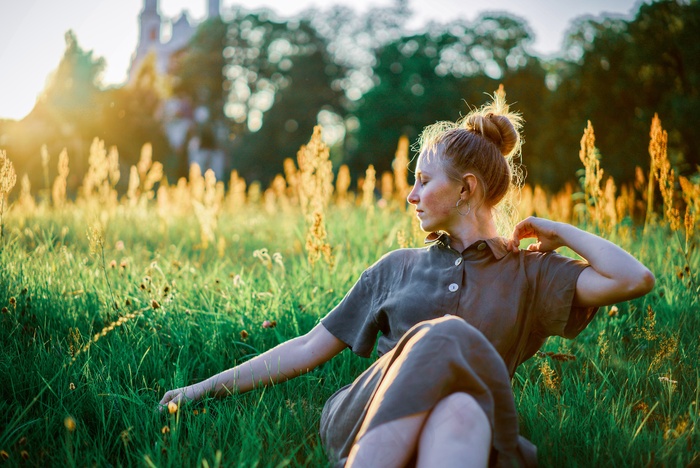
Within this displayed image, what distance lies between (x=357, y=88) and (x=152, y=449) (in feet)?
94.9

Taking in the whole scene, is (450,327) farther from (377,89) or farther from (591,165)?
(377,89)

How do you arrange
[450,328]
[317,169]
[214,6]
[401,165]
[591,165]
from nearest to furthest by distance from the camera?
[450,328], [591,165], [317,169], [401,165], [214,6]

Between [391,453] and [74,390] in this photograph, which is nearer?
[391,453]

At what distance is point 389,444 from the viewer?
1.58m

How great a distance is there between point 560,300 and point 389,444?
0.80 meters

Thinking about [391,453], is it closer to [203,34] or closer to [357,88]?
[357,88]

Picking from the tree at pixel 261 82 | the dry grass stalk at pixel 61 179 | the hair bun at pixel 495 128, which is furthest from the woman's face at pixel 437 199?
the tree at pixel 261 82

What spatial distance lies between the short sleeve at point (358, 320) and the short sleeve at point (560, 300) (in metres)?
0.61

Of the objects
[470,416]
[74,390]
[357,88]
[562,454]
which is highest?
Answer: [357,88]

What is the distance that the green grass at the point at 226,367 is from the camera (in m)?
1.97

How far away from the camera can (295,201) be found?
24.9ft

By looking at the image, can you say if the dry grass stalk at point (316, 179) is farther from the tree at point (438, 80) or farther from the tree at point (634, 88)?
the tree at point (438, 80)

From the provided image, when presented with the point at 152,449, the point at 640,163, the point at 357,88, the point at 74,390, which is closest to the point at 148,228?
the point at 74,390

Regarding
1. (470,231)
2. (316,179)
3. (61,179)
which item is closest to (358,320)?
(470,231)
